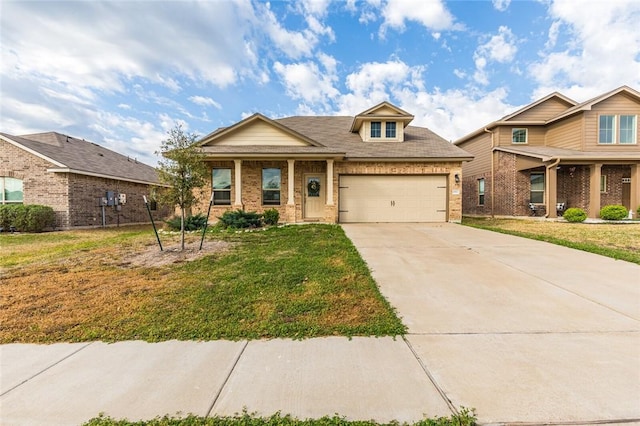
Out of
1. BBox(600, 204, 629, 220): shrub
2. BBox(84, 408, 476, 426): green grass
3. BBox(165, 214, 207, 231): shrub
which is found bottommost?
BBox(84, 408, 476, 426): green grass

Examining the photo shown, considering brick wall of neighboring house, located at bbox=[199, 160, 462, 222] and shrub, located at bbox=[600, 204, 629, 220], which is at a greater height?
brick wall of neighboring house, located at bbox=[199, 160, 462, 222]

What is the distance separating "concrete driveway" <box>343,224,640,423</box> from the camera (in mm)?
2070

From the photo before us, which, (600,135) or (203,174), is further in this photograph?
(600,135)

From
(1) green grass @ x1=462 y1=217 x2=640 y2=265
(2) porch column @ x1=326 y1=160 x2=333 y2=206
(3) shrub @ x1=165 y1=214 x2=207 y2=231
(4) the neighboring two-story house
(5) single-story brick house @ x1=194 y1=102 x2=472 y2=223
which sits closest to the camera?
(1) green grass @ x1=462 y1=217 x2=640 y2=265

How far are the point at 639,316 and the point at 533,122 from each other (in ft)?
56.2

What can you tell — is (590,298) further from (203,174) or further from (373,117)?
(373,117)

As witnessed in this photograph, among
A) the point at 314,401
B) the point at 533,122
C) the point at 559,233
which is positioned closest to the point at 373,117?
the point at 559,233

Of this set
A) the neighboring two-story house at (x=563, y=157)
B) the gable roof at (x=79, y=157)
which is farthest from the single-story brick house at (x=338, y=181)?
the neighboring two-story house at (x=563, y=157)

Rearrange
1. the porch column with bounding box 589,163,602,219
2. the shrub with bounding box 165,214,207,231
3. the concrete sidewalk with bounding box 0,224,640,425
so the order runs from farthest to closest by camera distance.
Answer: the porch column with bounding box 589,163,602,219 → the shrub with bounding box 165,214,207,231 → the concrete sidewalk with bounding box 0,224,640,425

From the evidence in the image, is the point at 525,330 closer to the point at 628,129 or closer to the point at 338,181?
the point at 338,181

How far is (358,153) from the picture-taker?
1309 cm

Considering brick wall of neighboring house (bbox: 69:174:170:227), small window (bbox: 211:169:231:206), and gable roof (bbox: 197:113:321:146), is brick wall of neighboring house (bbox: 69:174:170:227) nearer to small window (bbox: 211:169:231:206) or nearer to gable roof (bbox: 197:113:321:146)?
small window (bbox: 211:169:231:206)

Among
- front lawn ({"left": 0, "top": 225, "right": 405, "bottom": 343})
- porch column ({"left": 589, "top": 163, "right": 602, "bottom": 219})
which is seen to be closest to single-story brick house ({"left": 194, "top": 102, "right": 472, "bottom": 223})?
front lawn ({"left": 0, "top": 225, "right": 405, "bottom": 343})

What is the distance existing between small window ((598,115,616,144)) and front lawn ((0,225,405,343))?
16577mm
